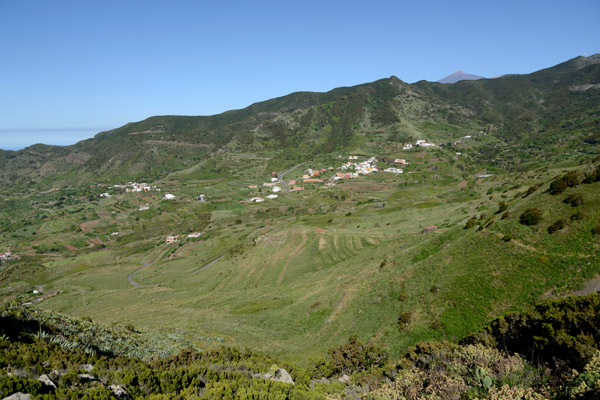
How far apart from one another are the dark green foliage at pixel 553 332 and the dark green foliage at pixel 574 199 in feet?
51.0

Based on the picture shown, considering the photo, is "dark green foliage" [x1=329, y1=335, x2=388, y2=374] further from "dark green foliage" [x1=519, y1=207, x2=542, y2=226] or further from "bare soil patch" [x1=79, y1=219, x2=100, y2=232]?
"bare soil patch" [x1=79, y1=219, x2=100, y2=232]

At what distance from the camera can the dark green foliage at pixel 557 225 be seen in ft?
84.4

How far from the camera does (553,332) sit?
14.0m

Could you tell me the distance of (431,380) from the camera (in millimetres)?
13859

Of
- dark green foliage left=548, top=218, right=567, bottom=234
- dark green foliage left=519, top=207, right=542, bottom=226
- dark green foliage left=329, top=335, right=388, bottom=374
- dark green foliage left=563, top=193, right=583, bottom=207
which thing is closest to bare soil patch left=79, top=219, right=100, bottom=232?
dark green foliage left=329, top=335, right=388, bottom=374

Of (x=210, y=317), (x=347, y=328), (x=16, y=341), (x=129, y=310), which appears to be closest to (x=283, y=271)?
(x=210, y=317)

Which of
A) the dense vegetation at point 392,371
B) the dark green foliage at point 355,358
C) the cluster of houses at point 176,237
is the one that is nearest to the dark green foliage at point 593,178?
the dense vegetation at point 392,371

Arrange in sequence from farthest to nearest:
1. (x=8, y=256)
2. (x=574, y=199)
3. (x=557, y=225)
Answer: (x=8, y=256), (x=574, y=199), (x=557, y=225)

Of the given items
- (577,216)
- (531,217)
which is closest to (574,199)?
(577,216)

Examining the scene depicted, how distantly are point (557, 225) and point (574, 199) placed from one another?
13.2ft

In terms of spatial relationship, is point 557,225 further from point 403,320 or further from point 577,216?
point 403,320

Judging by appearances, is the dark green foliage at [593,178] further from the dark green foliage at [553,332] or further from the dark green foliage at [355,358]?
the dark green foliage at [355,358]

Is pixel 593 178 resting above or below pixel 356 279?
above

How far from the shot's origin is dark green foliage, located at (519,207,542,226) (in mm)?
28112
